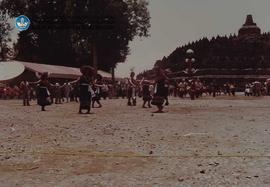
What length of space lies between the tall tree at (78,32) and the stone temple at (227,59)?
1003 inches

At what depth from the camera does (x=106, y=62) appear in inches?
2506

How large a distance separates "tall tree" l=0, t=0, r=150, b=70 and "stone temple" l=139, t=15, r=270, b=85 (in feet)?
83.6

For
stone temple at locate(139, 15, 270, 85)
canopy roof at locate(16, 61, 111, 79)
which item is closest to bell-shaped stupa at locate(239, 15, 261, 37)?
stone temple at locate(139, 15, 270, 85)

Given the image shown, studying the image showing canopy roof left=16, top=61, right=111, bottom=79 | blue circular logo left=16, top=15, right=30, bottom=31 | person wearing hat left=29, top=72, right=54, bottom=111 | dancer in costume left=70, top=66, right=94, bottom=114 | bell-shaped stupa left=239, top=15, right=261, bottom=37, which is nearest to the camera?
dancer in costume left=70, top=66, right=94, bottom=114

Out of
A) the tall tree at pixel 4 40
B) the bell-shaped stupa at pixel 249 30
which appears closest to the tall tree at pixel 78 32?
the tall tree at pixel 4 40

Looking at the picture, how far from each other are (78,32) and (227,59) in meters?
44.1

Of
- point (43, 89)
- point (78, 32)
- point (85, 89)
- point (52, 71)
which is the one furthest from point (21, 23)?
point (85, 89)

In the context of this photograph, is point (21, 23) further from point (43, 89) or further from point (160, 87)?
point (160, 87)

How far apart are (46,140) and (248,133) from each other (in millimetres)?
4613

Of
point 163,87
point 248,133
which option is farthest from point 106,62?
point 248,133

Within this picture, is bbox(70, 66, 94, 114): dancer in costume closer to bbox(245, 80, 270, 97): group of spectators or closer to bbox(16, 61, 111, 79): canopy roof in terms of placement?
bbox(16, 61, 111, 79): canopy roof

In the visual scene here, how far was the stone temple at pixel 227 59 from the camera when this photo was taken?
8956 centimetres

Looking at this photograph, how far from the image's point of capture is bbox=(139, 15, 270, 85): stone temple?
8956 centimetres

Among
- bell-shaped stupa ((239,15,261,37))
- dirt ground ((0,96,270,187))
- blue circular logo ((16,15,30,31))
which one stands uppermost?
bell-shaped stupa ((239,15,261,37))
